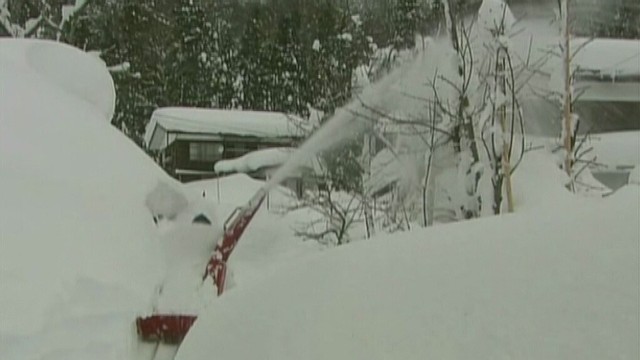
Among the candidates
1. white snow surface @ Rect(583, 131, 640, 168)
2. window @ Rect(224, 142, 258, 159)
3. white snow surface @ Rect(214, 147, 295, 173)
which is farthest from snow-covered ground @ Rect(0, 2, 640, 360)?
window @ Rect(224, 142, 258, 159)

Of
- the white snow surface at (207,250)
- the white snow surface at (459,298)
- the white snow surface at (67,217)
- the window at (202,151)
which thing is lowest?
the window at (202,151)

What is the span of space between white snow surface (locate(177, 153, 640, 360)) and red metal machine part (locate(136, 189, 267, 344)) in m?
1.03

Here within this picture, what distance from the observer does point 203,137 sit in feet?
55.9

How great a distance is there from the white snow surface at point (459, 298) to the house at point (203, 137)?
45.4ft

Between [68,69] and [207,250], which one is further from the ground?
[68,69]

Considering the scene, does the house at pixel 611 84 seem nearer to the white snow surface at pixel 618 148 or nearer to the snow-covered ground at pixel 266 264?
the white snow surface at pixel 618 148

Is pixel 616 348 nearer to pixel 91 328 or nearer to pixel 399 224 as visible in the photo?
pixel 91 328

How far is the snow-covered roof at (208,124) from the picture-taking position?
16.5 meters

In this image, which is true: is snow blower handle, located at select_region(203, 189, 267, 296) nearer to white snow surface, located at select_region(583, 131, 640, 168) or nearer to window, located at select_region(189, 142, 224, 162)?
white snow surface, located at select_region(583, 131, 640, 168)

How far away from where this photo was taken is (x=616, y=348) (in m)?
1.61

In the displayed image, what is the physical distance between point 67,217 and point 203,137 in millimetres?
12561

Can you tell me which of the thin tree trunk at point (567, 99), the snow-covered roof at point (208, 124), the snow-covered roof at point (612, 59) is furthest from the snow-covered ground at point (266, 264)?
the snow-covered roof at point (208, 124)

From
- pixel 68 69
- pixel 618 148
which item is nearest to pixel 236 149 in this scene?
pixel 618 148

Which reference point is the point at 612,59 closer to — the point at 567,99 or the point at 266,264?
the point at 567,99
